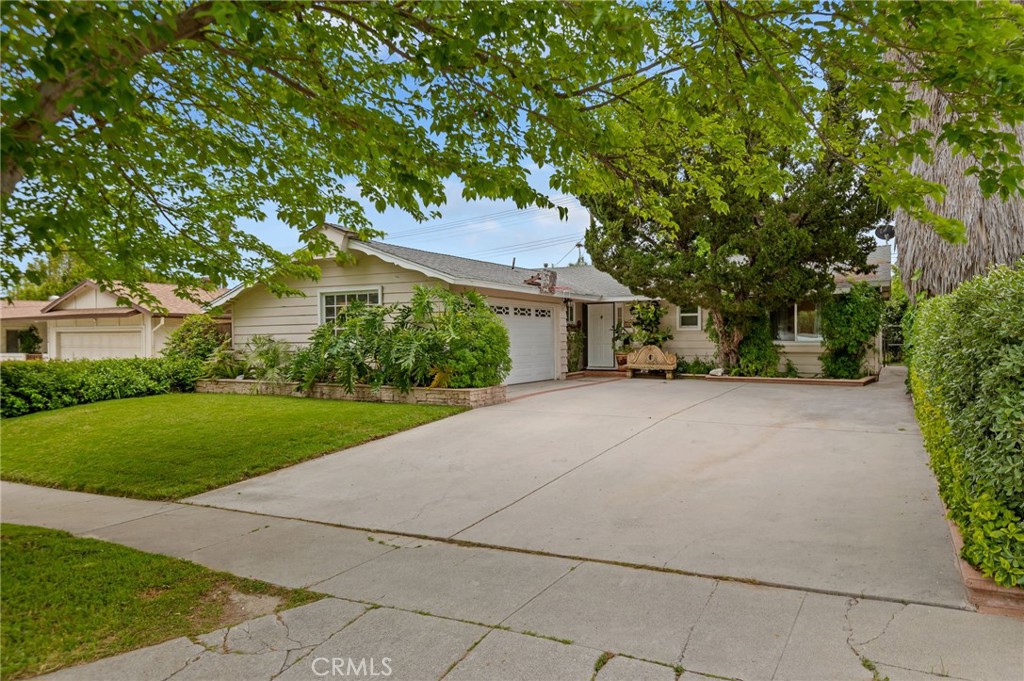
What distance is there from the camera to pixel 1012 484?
3.22 metres

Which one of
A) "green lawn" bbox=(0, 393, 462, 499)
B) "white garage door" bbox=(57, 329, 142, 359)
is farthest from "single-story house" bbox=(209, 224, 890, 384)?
"white garage door" bbox=(57, 329, 142, 359)

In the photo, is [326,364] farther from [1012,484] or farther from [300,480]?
[1012,484]

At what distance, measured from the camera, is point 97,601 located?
141 inches

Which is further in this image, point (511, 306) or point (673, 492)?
point (511, 306)

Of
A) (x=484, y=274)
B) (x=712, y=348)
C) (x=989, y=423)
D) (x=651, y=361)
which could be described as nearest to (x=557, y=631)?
(x=989, y=423)

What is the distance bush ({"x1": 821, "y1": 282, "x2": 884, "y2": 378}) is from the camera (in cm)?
1477

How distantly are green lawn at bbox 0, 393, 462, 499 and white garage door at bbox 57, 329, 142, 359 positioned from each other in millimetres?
8404

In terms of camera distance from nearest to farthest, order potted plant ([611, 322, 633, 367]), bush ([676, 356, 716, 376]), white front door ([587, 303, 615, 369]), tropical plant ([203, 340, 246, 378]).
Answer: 1. tropical plant ([203, 340, 246, 378])
2. bush ([676, 356, 716, 376])
3. potted plant ([611, 322, 633, 367])
4. white front door ([587, 303, 615, 369])

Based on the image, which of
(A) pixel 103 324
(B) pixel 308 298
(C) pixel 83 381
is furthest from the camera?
(A) pixel 103 324

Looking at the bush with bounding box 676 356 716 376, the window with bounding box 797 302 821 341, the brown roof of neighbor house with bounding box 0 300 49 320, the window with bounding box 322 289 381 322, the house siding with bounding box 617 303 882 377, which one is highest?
the brown roof of neighbor house with bounding box 0 300 49 320

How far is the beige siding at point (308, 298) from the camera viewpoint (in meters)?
13.4

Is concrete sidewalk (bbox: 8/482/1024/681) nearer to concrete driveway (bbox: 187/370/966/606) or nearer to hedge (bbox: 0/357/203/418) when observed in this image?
concrete driveway (bbox: 187/370/966/606)

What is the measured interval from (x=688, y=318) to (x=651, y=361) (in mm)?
2005

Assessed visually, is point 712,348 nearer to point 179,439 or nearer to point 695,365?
point 695,365
